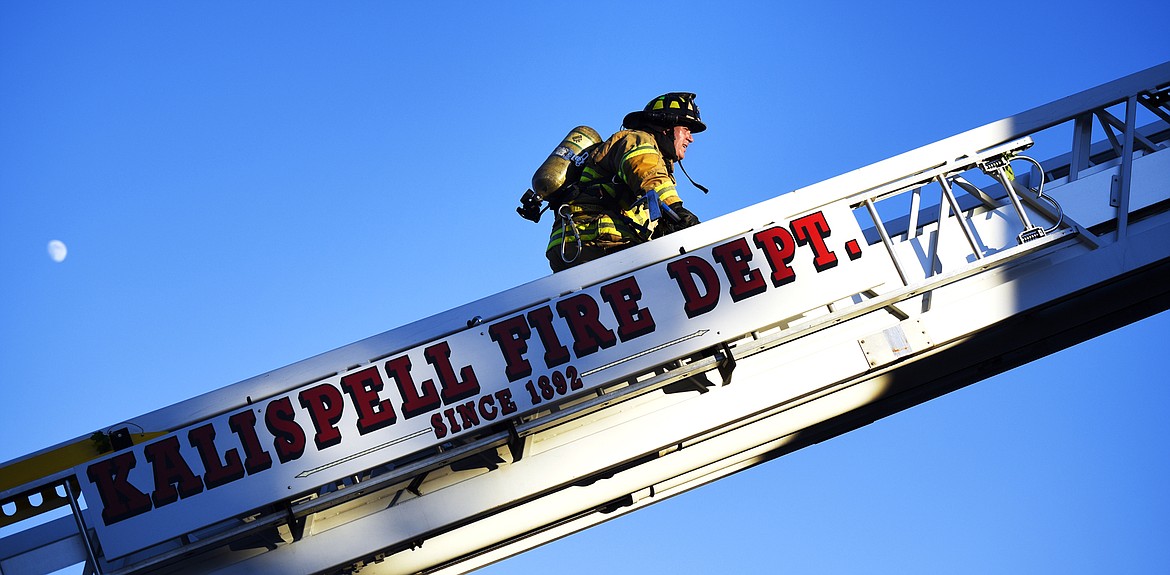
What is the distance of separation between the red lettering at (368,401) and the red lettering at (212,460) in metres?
0.59

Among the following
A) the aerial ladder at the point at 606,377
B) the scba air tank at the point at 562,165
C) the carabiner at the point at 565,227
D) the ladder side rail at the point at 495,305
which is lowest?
the aerial ladder at the point at 606,377

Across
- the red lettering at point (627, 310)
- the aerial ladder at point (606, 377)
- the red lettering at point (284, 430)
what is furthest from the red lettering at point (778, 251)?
the red lettering at point (284, 430)

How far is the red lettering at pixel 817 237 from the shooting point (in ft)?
17.4

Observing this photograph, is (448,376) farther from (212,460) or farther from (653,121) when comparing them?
(653,121)

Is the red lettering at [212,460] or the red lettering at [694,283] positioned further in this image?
the red lettering at [694,283]

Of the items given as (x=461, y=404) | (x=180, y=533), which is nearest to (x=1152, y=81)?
(x=461, y=404)

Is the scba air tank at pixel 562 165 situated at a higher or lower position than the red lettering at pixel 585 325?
higher

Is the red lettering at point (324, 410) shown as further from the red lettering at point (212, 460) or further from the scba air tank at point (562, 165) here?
the scba air tank at point (562, 165)

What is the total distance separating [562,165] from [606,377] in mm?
1956

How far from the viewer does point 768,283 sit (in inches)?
208

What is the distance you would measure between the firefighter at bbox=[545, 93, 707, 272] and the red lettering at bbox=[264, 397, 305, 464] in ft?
6.44

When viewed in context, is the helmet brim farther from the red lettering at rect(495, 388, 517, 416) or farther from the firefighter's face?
the red lettering at rect(495, 388, 517, 416)

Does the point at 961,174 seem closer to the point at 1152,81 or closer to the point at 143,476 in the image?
the point at 1152,81

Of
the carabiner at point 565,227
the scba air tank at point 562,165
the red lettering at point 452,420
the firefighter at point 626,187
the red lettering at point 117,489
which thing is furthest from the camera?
the scba air tank at point 562,165
